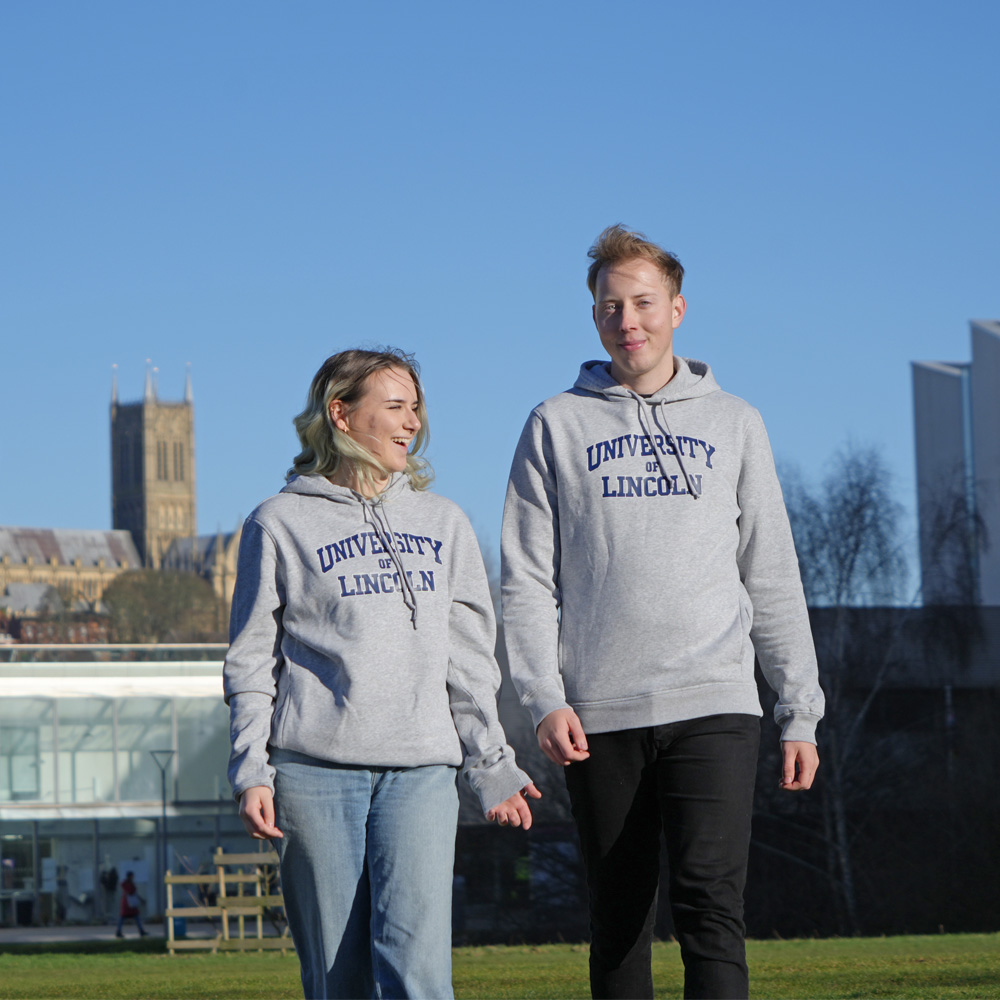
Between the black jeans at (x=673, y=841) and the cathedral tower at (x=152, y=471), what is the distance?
163 m

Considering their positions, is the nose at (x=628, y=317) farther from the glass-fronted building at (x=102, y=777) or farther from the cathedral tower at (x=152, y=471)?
the cathedral tower at (x=152, y=471)

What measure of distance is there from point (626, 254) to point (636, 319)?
184mm

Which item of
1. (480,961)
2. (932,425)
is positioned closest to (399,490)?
(480,961)

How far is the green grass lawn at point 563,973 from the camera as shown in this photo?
370 inches

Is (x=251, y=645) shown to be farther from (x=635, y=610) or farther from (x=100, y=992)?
(x=100, y=992)

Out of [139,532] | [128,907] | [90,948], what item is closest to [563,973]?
[90,948]

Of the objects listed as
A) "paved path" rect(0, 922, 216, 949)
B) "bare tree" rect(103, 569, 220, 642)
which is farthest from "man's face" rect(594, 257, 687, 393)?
"bare tree" rect(103, 569, 220, 642)

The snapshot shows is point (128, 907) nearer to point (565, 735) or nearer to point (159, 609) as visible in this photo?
point (565, 735)

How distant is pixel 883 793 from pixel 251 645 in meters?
32.4

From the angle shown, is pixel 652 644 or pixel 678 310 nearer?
pixel 652 644

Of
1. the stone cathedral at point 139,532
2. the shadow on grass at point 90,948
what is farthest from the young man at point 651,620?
the stone cathedral at point 139,532

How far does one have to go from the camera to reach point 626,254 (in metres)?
4.02

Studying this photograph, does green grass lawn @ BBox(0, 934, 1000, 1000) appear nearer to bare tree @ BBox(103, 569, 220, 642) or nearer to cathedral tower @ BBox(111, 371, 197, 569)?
bare tree @ BBox(103, 569, 220, 642)

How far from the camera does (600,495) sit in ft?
12.6
